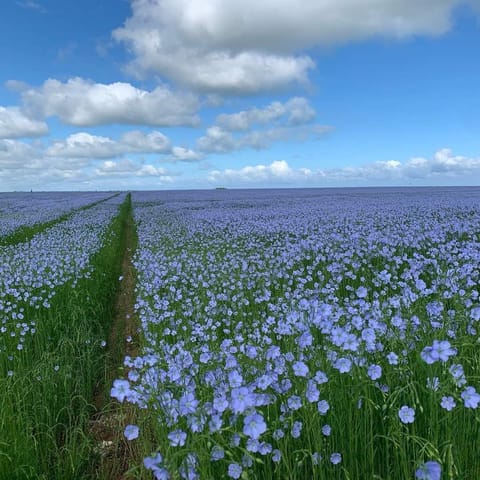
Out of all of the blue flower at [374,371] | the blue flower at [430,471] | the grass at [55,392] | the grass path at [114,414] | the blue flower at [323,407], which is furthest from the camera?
the grass path at [114,414]

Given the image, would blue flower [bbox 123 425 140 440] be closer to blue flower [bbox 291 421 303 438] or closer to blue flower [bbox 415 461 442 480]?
blue flower [bbox 291 421 303 438]

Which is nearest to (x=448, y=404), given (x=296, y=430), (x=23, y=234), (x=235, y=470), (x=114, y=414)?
(x=296, y=430)

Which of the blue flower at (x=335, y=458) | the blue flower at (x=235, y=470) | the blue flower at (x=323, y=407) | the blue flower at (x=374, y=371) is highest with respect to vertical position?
the blue flower at (x=374, y=371)

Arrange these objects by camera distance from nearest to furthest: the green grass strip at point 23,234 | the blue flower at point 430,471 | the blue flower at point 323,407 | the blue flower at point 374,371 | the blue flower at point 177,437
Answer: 1. the blue flower at point 430,471
2. the blue flower at point 177,437
3. the blue flower at point 323,407
4. the blue flower at point 374,371
5. the green grass strip at point 23,234

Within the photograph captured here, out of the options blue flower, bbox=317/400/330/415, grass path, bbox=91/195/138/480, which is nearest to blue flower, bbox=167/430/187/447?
grass path, bbox=91/195/138/480

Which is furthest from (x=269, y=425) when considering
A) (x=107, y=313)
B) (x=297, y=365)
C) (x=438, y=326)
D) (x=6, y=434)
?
(x=107, y=313)

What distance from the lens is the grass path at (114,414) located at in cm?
383

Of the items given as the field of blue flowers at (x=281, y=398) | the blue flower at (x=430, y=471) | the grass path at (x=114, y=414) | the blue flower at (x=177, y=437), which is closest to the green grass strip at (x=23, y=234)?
the grass path at (x=114, y=414)

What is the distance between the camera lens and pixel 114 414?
4727 mm

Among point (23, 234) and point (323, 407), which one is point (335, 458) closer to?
point (323, 407)

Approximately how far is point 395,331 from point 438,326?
47cm

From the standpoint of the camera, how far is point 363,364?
2.96 metres

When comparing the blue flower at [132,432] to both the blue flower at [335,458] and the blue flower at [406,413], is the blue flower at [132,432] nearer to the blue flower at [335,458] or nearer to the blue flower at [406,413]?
the blue flower at [335,458]

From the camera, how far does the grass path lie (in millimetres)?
3830
